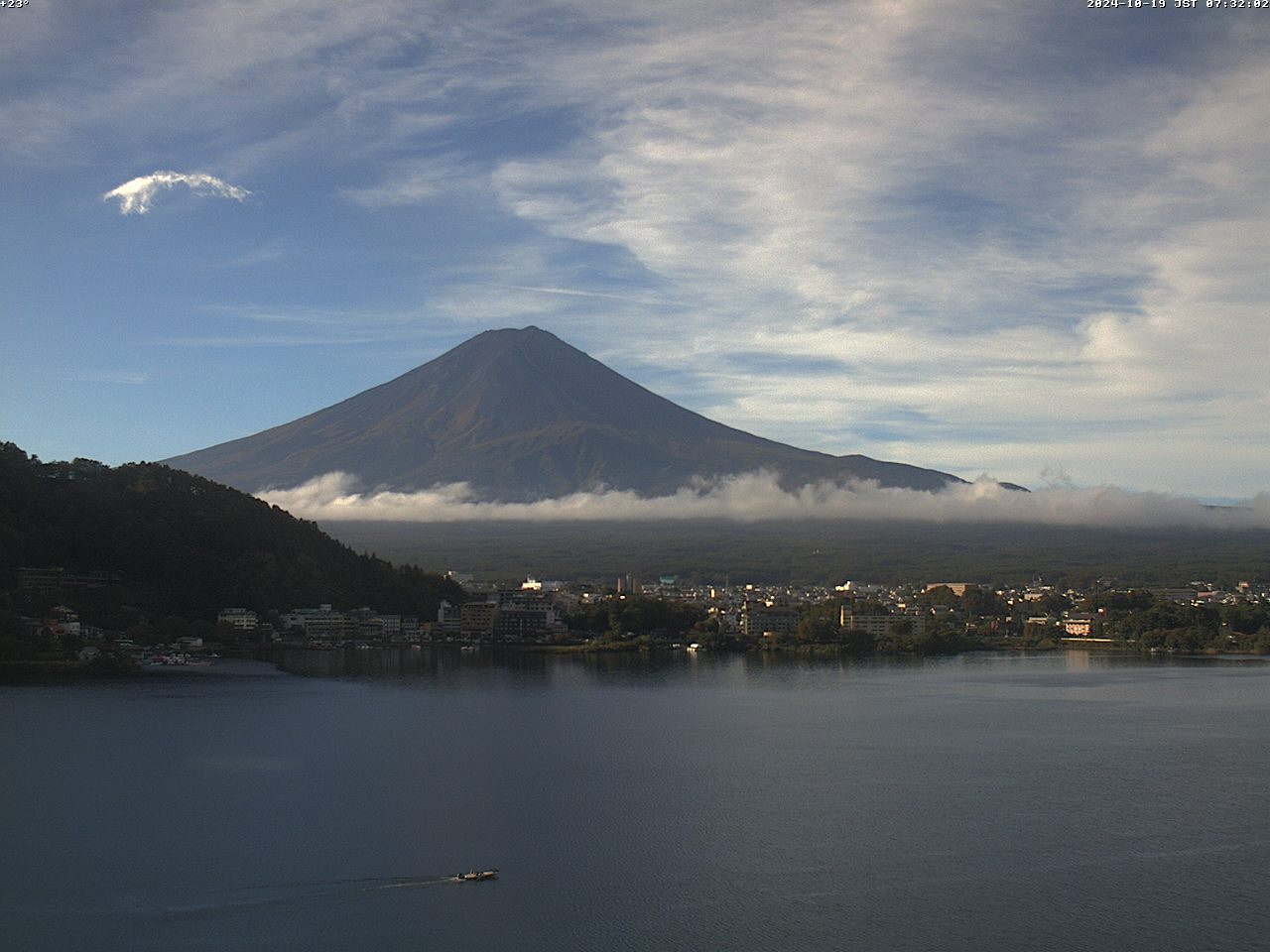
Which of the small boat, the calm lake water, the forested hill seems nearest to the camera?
the calm lake water

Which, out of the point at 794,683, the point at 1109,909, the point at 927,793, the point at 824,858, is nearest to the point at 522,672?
the point at 794,683

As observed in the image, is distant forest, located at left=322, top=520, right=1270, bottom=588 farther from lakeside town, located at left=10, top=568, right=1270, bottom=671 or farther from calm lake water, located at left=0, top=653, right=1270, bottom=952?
calm lake water, located at left=0, top=653, right=1270, bottom=952

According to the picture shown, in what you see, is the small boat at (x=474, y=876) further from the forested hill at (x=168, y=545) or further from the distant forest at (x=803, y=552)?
the distant forest at (x=803, y=552)

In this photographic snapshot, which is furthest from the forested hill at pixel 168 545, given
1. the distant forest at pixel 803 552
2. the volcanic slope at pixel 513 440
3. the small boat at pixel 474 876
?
the volcanic slope at pixel 513 440

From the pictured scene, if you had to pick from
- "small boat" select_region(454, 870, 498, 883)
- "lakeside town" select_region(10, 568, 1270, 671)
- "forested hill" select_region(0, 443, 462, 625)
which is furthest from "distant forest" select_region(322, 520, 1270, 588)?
"small boat" select_region(454, 870, 498, 883)

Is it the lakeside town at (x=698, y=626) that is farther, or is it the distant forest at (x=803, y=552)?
the distant forest at (x=803, y=552)

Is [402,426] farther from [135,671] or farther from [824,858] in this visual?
[824,858]

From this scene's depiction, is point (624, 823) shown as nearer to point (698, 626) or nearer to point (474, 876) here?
point (474, 876)

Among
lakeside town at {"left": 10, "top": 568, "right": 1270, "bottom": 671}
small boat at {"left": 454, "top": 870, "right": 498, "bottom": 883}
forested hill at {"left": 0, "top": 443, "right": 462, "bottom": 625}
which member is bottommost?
small boat at {"left": 454, "top": 870, "right": 498, "bottom": 883}
